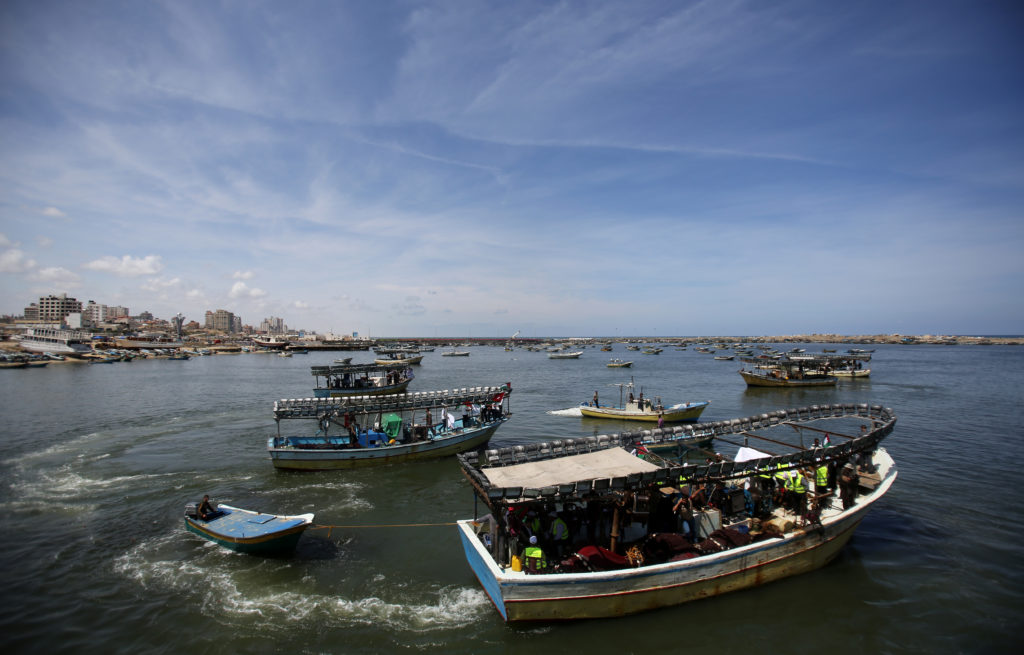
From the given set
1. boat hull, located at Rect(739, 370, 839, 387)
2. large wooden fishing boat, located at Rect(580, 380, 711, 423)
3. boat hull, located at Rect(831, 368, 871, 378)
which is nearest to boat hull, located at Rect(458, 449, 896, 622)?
large wooden fishing boat, located at Rect(580, 380, 711, 423)

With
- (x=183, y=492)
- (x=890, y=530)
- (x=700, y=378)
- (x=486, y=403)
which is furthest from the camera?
(x=700, y=378)

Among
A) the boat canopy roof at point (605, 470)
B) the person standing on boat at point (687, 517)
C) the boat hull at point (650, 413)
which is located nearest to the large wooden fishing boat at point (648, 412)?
the boat hull at point (650, 413)

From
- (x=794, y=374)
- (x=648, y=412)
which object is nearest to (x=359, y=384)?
(x=648, y=412)

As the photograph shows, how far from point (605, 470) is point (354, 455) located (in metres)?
14.3

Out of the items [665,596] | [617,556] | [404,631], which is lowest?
[404,631]

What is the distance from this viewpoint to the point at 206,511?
13586 millimetres

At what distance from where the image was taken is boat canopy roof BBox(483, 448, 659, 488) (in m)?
10.2

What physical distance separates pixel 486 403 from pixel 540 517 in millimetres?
13841

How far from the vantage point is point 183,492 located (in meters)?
18.4

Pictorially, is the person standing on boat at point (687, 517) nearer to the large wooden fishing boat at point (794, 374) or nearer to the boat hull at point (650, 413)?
the boat hull at point (650, 413)

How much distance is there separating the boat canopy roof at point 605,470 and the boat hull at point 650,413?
13.7 m

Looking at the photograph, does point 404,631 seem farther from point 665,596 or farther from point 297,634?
point 665,596

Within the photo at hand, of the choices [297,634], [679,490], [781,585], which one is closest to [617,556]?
[679,490]

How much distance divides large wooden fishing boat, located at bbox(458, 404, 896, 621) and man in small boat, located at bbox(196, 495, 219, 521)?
834 cm
